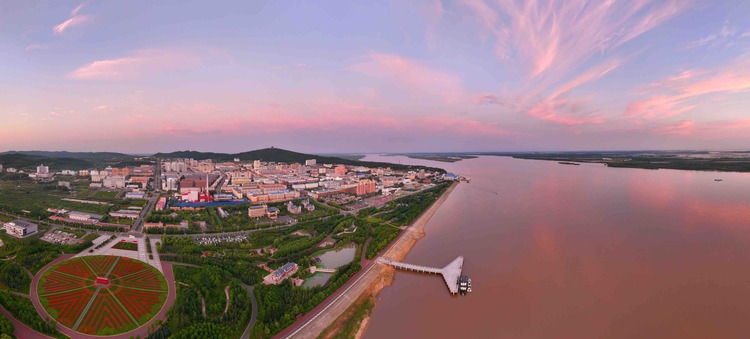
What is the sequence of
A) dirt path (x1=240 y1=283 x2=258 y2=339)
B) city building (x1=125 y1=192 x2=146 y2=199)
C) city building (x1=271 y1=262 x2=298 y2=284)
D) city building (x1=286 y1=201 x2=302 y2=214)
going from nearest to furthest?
dirt path (x1=240 y1=283 x2=258 y2=339) → city building (x1=271 y1=262 x2=298 y2=284) → city building (x1=286 y1=201 x2=302 y2=214) → city building (x1=125 y1=192 x2=146 y2=199)

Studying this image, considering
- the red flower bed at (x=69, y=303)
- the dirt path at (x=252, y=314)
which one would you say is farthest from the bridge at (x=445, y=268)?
the red flower bed at (x=69, y=303)

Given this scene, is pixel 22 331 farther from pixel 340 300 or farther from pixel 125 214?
pixel 125 214

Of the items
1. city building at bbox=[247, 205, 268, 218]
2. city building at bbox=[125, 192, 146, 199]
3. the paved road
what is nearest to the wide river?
the paved road

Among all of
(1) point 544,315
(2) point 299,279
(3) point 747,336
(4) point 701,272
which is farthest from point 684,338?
(2) point 299,279

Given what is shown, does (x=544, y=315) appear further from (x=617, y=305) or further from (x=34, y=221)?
(x=34, y=221)

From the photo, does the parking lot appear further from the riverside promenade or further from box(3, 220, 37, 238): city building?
box(3, 220, 37, 238): city building

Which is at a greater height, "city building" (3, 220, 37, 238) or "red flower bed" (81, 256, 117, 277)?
"city building" (3, 220, 37, 238)

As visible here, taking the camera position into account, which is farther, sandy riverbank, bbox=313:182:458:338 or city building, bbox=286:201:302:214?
city building, bbox=286:201:302:214
